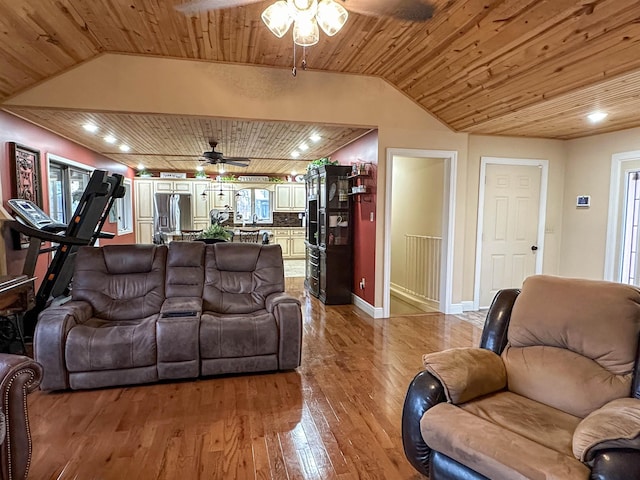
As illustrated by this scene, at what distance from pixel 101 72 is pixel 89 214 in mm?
1467

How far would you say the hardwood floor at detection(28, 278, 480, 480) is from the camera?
6.55ft

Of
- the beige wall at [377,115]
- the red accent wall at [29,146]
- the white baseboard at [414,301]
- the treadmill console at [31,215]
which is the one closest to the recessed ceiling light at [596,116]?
A: the beige wall at [377,115]

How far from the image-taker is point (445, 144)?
4.86 m

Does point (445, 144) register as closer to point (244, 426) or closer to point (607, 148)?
point (607, 148)

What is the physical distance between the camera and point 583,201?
5074 mm

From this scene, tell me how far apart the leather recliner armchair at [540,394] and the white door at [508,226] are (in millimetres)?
3351

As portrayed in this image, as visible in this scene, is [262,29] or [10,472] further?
[262,29]

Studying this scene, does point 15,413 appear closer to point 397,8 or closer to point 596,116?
point 397,8

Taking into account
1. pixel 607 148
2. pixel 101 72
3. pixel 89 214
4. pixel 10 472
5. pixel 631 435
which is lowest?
pixel 10 472

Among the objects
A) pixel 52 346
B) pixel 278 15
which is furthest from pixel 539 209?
pixel 52 346

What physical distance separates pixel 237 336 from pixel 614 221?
4784 mm

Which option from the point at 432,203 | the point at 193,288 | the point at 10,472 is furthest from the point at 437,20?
the point at 10,472

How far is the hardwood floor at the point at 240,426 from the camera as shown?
200cm

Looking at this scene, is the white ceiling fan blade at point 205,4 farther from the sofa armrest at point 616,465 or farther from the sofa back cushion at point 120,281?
the sofa armrest at point 616,465
